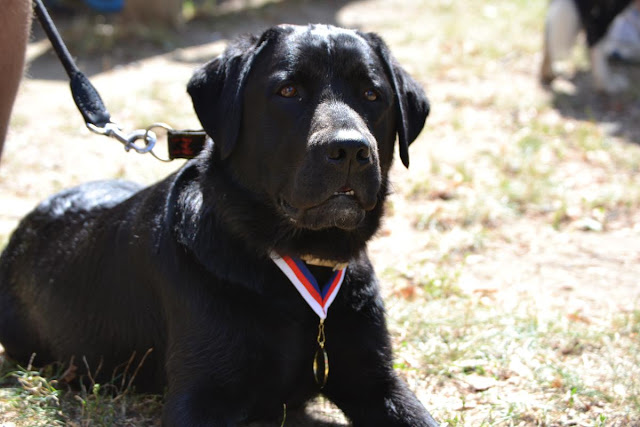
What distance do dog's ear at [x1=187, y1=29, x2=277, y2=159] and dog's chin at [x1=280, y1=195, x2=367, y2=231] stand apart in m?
0.40

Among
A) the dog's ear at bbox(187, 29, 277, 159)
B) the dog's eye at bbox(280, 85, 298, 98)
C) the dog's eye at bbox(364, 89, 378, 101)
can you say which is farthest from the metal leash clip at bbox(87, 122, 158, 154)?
the dog's eye at bbox(364, 89, 378, 101)

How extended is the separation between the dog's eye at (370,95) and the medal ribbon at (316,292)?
0.74m

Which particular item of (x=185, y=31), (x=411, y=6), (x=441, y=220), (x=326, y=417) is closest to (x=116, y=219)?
(x=326, y=417)

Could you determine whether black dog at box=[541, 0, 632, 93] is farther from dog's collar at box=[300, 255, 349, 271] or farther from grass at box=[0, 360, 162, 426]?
grass at box=[0, 360, 162, 426]

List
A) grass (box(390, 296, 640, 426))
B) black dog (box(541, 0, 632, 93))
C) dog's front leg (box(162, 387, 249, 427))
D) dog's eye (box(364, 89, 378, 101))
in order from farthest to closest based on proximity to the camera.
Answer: black dog (box(541, 0, 632, 93)) < grass (box(390, 296, 640, 426)) < dog's eye (box(364, 89, 378, 101)) < dog's front leg (box(162, 387, 249, 427))

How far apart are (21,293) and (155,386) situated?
986mm

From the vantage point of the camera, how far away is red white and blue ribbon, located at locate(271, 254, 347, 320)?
296 cm

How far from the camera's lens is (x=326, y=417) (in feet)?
10.8

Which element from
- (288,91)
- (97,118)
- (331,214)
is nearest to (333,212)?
(331,214)

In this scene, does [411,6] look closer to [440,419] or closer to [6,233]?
[6,233]

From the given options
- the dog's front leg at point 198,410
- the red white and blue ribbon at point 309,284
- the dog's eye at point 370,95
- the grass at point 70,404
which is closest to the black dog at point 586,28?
the dog's eye at point 370,95

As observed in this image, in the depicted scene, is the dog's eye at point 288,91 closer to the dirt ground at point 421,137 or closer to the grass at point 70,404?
the dirt ground at point 421,137

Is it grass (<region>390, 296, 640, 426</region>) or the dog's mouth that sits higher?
the dog's mouth

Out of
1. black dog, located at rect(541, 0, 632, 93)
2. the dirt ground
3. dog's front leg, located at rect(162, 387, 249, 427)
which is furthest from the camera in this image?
black dog, located at rect(541, 0, 632, 93)
